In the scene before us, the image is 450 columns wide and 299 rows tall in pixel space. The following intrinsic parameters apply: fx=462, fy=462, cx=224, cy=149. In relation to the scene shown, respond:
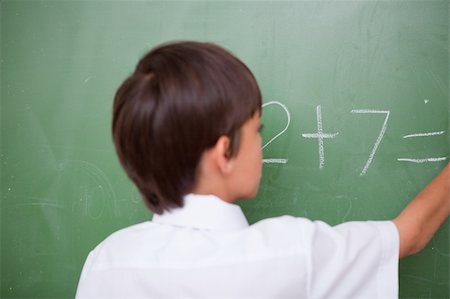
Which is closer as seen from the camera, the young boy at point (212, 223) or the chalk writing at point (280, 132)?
the young boy at point (212, 223)

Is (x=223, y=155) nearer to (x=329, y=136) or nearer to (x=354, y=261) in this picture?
(x=354, y=261)

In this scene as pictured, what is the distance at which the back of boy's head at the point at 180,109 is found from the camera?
0.64m

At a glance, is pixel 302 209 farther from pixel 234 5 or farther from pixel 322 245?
pixel 234 5

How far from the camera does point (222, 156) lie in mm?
675

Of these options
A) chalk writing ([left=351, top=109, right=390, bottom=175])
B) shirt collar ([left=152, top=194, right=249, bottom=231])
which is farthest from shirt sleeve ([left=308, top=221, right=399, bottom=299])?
chalk writing ([left=351, top=109, right=390, bottom=175])

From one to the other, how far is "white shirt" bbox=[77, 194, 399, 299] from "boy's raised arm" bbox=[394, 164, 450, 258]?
0.02 meters

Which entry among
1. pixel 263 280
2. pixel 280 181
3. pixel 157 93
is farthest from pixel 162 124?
pixel 280 181

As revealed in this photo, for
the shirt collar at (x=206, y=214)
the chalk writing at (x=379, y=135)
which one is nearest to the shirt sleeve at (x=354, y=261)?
the shirt collar at (x=206, y=214)

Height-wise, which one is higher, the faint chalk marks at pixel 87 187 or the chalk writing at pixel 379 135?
the chalk writing at pixel 379 135

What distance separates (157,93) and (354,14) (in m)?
0.53

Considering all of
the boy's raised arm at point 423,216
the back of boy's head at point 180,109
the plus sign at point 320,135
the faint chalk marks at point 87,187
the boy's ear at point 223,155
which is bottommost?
the faint chalk marks at point 87,187

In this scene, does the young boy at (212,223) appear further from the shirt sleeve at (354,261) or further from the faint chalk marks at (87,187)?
the faint chalk marks at (87,187)

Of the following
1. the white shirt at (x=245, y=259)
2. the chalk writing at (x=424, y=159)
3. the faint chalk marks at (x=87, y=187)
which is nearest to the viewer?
the white shirt at (x=245, y=259)

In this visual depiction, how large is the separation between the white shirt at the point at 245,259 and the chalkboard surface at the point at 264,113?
323mm
